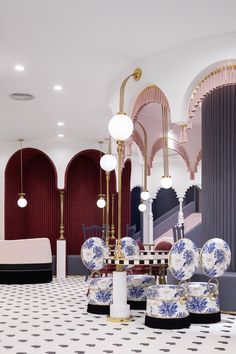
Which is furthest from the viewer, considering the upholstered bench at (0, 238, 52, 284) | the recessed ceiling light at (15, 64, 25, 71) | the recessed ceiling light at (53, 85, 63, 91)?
the upholstered bench at (0, 238, 52, 284)

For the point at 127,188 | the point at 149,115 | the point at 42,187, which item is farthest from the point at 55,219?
the point at 149,115

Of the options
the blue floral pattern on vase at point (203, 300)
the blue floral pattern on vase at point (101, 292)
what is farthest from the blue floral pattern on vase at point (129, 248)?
the blue floral pattern on vase at point (203, 300)

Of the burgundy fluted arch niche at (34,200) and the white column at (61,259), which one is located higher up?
the burgundy fluted arch niche at (34,200)

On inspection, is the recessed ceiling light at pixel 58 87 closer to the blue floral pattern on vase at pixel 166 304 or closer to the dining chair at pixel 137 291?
the dining chair at pixel 137 291

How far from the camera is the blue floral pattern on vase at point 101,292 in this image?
7316 mm

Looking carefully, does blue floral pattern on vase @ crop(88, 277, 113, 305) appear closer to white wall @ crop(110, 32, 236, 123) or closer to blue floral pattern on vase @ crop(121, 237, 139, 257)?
blue floral pattern on vase @ crop(121, 237, 139, 257)

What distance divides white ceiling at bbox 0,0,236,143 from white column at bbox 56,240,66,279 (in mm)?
5177

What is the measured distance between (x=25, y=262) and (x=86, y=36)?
6.80 m

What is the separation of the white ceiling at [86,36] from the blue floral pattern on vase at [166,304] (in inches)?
121

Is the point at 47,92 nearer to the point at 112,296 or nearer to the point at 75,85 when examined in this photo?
the point at 75,85

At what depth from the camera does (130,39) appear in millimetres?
6207

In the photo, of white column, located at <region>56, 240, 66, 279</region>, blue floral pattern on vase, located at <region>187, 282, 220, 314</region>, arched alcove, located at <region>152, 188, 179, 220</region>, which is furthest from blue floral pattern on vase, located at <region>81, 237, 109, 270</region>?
arched alcove, located at <region>152, 188, 179, 220</region>

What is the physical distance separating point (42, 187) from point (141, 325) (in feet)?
28.0

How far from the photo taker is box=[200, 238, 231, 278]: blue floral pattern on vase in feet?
21.3
